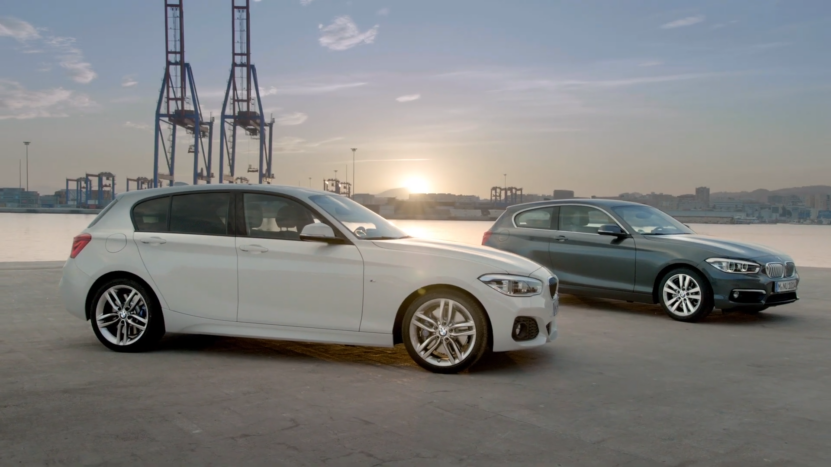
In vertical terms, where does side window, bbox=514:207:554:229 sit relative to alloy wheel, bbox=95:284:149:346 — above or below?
above

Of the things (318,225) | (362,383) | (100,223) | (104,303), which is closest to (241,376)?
(362,383)

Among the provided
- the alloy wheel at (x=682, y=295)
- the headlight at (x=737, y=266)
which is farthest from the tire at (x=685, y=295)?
the headlight at (x=737, y=266)

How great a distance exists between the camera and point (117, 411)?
4273mm

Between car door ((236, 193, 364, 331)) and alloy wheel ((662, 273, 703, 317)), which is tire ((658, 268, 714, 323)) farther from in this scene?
car door ((236, 193, 364, 331))

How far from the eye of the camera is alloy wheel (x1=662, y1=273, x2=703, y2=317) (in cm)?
824

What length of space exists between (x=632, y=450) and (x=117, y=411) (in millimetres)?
3056

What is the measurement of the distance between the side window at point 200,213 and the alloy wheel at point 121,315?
69cm

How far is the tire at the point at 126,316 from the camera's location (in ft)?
19.9

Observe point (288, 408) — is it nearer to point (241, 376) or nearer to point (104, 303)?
point (241, 376)

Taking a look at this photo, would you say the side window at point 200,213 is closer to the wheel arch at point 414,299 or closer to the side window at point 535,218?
the wheel arch at point 414,299

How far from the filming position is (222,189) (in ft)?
20.1

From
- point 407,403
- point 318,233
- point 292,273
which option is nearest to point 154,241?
point 292,273

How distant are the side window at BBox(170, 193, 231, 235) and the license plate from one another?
6329 millimetres

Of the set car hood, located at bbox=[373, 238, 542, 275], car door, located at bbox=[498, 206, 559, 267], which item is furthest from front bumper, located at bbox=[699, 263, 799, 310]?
car hood, located at bbox=[373, 238, 542, 275]
